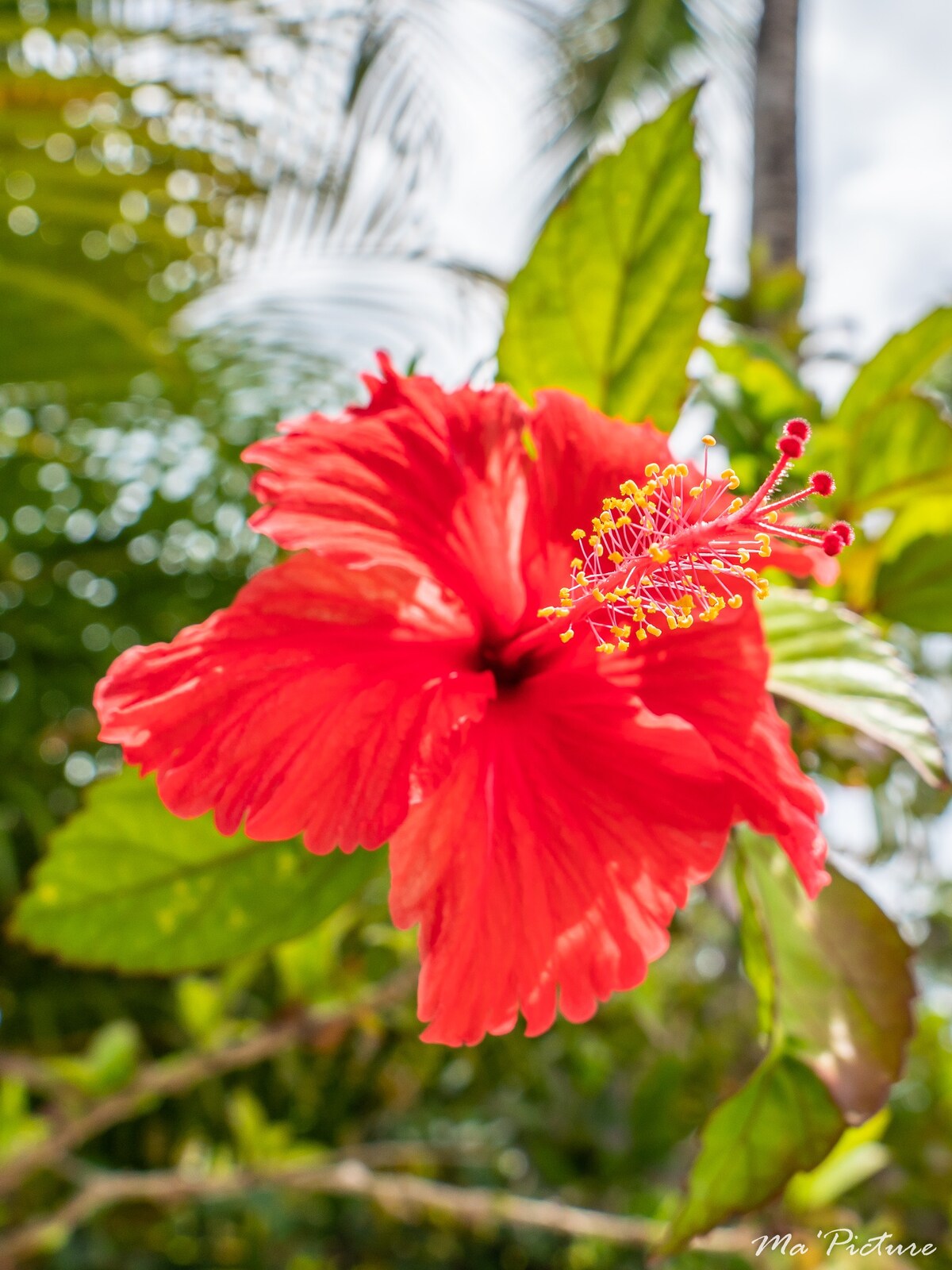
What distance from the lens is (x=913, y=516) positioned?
0.68 meters

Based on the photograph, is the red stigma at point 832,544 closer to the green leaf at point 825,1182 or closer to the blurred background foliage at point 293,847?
the blurred background foliage at point 293,847

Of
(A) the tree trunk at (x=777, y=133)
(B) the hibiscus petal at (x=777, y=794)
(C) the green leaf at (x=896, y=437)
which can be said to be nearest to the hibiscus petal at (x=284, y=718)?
(B) the hibiscus petal at (x=777, y=794)

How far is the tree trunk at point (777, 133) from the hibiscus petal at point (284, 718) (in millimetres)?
1699

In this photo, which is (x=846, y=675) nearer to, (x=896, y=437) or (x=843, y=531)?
(x=843, y=531)

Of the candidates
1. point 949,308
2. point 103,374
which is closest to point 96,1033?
point 103,374

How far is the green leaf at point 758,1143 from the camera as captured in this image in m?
0.45

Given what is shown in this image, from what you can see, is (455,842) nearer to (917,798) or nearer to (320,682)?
(320,682)

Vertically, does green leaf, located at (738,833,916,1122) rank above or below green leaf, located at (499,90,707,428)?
below

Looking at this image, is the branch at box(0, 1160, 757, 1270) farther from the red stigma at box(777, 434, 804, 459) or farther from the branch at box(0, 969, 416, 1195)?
the red stigma at box(777, 434, 804, 459)

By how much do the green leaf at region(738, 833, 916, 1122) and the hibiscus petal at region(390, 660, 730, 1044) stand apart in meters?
0.14

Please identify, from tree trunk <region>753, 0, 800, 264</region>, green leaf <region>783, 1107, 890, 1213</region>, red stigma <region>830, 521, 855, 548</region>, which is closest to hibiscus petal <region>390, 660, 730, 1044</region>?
red stigma <region>830, 521, 855, 548</region>

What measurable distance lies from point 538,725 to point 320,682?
11 cm

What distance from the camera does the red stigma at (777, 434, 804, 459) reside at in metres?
0.42

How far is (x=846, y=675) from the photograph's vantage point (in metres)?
0.48
